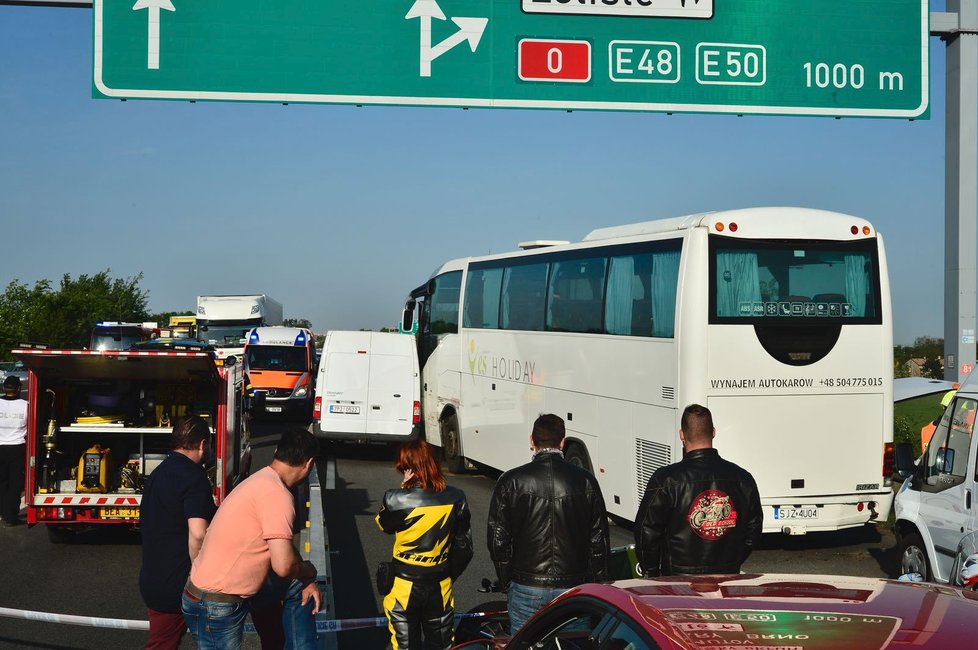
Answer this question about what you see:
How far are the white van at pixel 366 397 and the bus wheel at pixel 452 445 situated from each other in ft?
1.87

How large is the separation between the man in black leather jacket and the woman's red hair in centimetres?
117

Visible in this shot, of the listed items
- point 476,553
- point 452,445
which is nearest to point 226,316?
point 452,445

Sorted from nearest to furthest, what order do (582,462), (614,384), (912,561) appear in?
(912,561) → (614,384) → (582,462)

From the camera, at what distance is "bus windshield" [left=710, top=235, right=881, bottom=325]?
12.3m

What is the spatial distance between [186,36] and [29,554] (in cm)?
583

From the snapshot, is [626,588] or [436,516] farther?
[436,516]

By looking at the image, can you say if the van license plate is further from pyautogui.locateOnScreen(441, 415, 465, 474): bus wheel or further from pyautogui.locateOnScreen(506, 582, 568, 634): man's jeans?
pyautogui.locateOnScreen(441, 415, 465, 474): bus wheel

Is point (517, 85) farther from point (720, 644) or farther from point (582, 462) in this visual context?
point (720, 644)

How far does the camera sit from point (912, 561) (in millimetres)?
9773

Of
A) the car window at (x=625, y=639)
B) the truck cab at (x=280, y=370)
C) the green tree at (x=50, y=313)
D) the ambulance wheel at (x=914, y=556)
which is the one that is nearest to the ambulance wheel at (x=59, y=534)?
the ambulance wheel at (x=914, y=556)

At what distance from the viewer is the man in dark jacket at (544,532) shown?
6.17m

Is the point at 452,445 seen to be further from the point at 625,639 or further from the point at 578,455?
the point at 625,639

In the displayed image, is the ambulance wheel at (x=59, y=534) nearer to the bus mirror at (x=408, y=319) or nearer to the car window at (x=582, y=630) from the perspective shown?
the car window at (x=582, y=630)

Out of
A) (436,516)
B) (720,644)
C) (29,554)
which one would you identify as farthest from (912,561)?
(29,554)
